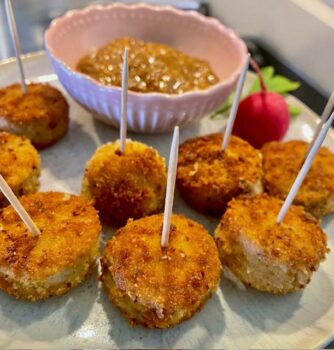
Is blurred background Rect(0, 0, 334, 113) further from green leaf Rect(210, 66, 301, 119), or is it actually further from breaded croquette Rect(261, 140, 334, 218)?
breaded croquette Rect(261, 140, 334, 218)

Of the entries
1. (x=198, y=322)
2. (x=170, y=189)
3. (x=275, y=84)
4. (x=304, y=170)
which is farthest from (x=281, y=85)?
(x=198, y=322)

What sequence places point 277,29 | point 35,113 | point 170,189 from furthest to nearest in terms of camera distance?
1. point 277,29
2. point 35,113
3. point 170,189

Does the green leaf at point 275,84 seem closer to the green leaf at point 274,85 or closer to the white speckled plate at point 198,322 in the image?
the green leaf at point 274,85

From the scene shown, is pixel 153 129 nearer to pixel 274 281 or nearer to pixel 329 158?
pixel 329 158

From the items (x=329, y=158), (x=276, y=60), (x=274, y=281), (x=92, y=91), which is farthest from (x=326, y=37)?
(x=274, y=281)

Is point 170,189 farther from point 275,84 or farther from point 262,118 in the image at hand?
point 275,84
